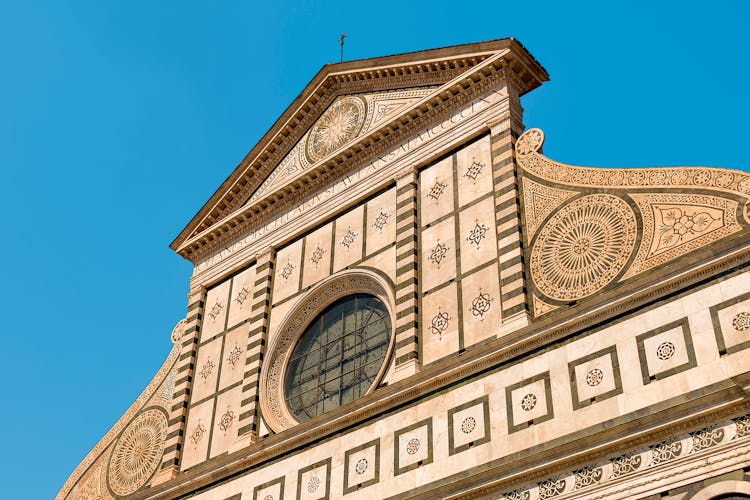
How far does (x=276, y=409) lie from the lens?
16047 millimetres

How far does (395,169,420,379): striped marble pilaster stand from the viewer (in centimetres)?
1424

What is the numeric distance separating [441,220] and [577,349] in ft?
12.5

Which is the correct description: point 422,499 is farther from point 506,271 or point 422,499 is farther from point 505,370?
point 506,271

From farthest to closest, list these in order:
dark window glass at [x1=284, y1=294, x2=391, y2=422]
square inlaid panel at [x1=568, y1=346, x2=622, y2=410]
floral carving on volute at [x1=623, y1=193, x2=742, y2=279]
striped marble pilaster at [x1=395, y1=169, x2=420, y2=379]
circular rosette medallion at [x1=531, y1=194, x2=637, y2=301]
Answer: dark window glass at [x1=284, y1=294, x2=391, y2=422], striped marble pilaster at [x1=395, y1=169, x2=420, y2=379], circular rosette medallion at [x1=531, y1=194, x2=637, y2=301], floral carving on volute at [x1=623, y1=193, x2=742, y2=279], square inlaid panel at [x1=568, y1=346, x2=622, y2=410]

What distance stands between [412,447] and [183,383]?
6.23 metres

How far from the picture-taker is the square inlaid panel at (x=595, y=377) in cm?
1161

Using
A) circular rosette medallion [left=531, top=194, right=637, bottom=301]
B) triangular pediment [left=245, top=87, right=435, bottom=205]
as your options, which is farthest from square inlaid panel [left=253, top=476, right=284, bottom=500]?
triangular pediment [left=245, top=87, right=435, bottom=205]

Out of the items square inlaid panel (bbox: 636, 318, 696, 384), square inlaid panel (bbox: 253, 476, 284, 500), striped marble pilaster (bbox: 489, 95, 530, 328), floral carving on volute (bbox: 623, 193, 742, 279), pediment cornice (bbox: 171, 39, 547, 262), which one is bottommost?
square inlaid panel (bbox: 636, 318, 696, 384)

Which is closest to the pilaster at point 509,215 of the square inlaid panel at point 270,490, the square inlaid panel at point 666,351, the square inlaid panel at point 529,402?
the square inlaid panel at point 529,402

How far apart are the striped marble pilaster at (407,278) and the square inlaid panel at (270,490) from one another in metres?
2.44

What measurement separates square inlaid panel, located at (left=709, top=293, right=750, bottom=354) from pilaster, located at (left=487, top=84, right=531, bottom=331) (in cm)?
265

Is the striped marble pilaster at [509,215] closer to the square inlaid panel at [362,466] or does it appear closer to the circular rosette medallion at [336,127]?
the square inlaid panel at [362,466]

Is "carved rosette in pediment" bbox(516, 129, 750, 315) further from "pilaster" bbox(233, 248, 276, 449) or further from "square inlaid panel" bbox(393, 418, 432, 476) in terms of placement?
"pilaster" bbox(233, 248, 276, 449)

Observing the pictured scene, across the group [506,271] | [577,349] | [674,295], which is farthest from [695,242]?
[506,271]
